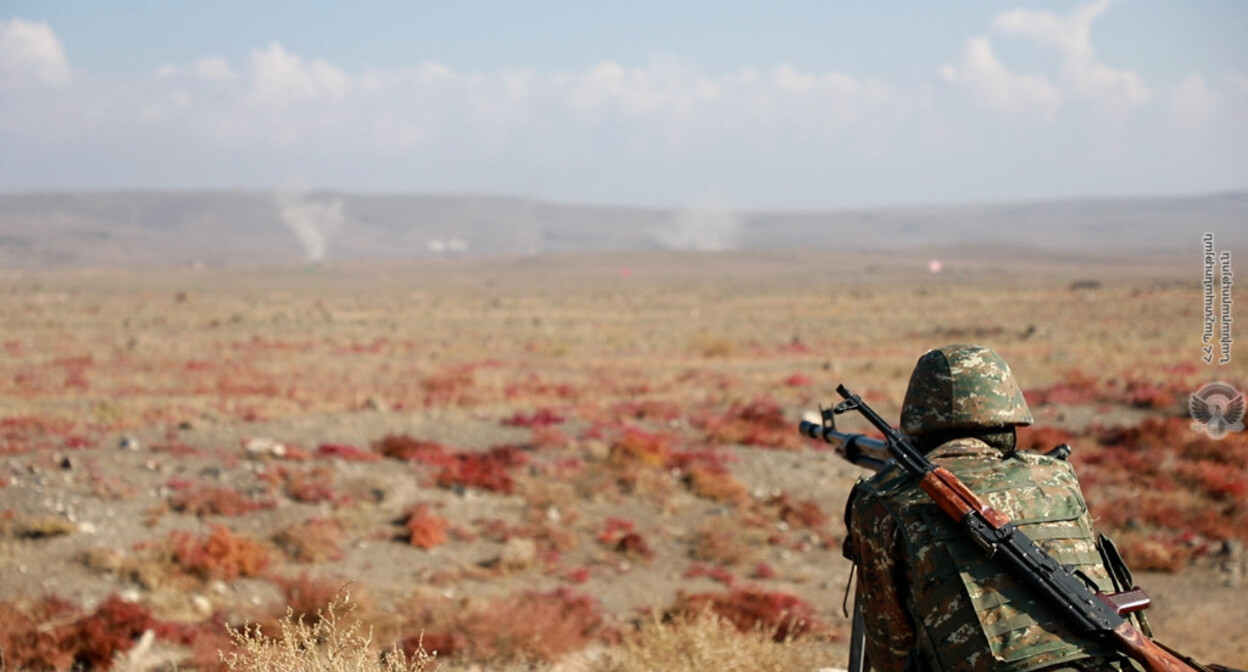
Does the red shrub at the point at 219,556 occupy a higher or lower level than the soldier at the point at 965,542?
lower

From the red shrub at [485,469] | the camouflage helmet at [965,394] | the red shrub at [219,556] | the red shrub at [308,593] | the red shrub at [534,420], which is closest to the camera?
the camouflage helmet at [965,394]

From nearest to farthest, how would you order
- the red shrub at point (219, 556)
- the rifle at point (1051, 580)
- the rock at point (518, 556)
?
the rifle at point (1051, 580) < the red shrub at point (219, 556) < the rock at point (518, 556)

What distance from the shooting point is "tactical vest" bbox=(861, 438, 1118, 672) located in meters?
2.87

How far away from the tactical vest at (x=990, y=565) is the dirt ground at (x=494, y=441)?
12.5 ft

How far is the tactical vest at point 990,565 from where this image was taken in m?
2.87

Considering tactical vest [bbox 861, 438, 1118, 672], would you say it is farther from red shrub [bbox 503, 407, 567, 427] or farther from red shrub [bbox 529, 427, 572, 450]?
red shrub [bbox 503, 407, 567, 427]

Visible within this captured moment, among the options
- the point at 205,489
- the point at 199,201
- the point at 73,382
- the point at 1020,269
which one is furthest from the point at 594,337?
the point at 199,201

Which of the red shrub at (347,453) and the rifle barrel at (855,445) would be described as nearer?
the rifle barrel at (855,445)

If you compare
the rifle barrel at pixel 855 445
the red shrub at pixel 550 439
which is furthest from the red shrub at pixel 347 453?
the rifle barrel at pixel 855 445

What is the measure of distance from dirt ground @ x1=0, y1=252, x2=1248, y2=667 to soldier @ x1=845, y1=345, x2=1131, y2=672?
3609mm

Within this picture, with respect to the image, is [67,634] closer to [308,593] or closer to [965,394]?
[308,593]

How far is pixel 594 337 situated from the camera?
3609 cm

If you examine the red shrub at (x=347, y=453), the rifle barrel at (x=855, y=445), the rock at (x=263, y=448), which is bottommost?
the red shrub at (x=347, y=453)

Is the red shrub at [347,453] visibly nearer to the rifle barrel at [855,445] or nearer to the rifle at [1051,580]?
the rifle barrel at [855,445]
